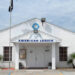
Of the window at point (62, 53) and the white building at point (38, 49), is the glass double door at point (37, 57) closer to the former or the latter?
the white building at point (38, 49)

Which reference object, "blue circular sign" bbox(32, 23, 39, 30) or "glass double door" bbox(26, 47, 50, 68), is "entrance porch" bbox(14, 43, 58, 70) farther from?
"blue circular sign" bbox(32, 23, 39, 30)

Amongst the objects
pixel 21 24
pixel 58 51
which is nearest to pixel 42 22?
pixel 21 24

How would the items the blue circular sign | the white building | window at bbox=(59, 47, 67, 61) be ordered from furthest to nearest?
window at bbox=(59, 47, 67, 61)
the white building
the blue circular sign

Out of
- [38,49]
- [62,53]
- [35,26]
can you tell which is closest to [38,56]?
[38,49]

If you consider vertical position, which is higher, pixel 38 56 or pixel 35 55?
pixel 35 55

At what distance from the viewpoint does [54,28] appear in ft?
79.0

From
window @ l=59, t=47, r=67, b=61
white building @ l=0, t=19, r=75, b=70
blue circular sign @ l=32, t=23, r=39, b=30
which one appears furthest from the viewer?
window @ l=59, t=47, r=67, b=61

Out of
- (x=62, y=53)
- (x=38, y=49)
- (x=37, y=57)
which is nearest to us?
(x=37, y=57)

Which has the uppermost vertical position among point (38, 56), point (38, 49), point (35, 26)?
point (35, 26)

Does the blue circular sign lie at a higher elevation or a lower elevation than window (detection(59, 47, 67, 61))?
higher

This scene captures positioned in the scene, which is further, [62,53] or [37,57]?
[62,53]

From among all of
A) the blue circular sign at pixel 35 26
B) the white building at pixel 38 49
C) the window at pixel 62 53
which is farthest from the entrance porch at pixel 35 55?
the blue circular sign at pixel 35 26

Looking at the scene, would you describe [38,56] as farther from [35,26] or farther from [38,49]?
[35,26]

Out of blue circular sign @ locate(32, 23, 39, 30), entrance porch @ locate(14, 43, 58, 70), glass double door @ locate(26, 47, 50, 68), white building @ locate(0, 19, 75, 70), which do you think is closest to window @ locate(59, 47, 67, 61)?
white building @ locate(0, 19, 75, 70)
